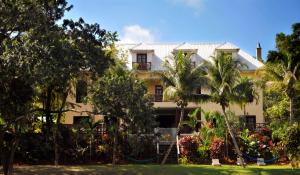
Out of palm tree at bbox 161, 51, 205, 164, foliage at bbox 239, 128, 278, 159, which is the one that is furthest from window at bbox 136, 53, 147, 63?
foliage at bbox 239, 128, 278, 159

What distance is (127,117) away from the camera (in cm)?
2903

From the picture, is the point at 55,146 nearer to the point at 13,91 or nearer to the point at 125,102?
the point at 125,102

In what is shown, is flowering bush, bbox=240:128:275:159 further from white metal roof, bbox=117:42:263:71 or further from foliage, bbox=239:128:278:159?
white metal roof, bbox=117:42:263:71

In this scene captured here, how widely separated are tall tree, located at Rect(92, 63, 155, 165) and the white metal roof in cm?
1879

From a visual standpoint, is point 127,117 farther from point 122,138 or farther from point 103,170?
point 122,138

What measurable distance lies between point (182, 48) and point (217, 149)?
17.9m

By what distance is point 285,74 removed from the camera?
32750mm

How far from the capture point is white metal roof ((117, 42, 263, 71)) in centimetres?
4841

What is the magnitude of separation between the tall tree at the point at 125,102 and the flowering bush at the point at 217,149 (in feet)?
22.8

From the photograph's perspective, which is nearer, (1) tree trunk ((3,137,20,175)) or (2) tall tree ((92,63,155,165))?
(1) tree trunk ((3,137,20,175))

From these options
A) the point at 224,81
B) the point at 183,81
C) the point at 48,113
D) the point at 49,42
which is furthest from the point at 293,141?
the point at 48,113

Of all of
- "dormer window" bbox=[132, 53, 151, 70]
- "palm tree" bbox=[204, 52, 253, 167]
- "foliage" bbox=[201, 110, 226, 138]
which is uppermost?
"dormer window" bbox=[132, 53, 151, 70]

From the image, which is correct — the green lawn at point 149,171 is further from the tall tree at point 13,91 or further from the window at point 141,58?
the window at point 141,58

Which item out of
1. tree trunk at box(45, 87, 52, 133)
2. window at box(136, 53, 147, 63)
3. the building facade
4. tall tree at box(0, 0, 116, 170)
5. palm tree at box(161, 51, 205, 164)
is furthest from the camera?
window at box(136, 53, 147, 63)
